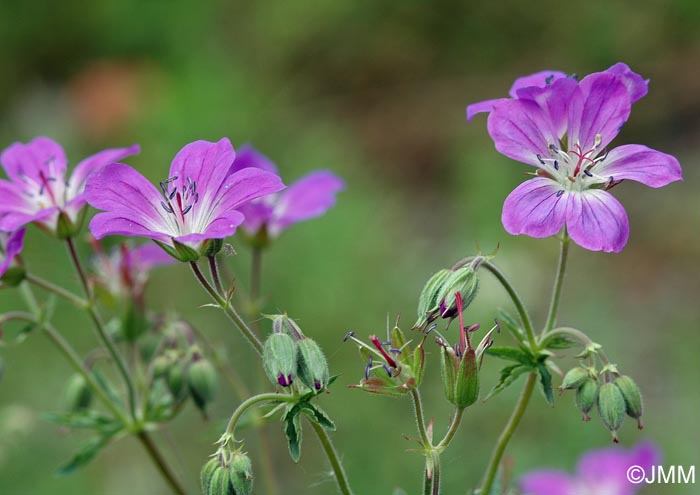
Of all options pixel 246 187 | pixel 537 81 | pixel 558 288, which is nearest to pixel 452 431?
pixel 558 288

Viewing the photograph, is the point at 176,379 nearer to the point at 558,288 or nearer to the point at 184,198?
the point at 184,198

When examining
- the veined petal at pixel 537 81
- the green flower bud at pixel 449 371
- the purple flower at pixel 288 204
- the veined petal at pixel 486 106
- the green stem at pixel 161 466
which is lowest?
the green stem at pixel 161 466

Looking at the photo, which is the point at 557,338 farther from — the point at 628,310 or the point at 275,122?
the point at 275,122

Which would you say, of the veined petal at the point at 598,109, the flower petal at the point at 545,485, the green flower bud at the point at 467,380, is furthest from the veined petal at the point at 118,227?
the flower petal at the point at 545,485

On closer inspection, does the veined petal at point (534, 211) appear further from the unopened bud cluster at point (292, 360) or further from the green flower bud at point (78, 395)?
the green flower bud at point (78, 395)

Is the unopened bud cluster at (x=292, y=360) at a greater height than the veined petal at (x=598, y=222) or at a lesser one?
lesser
